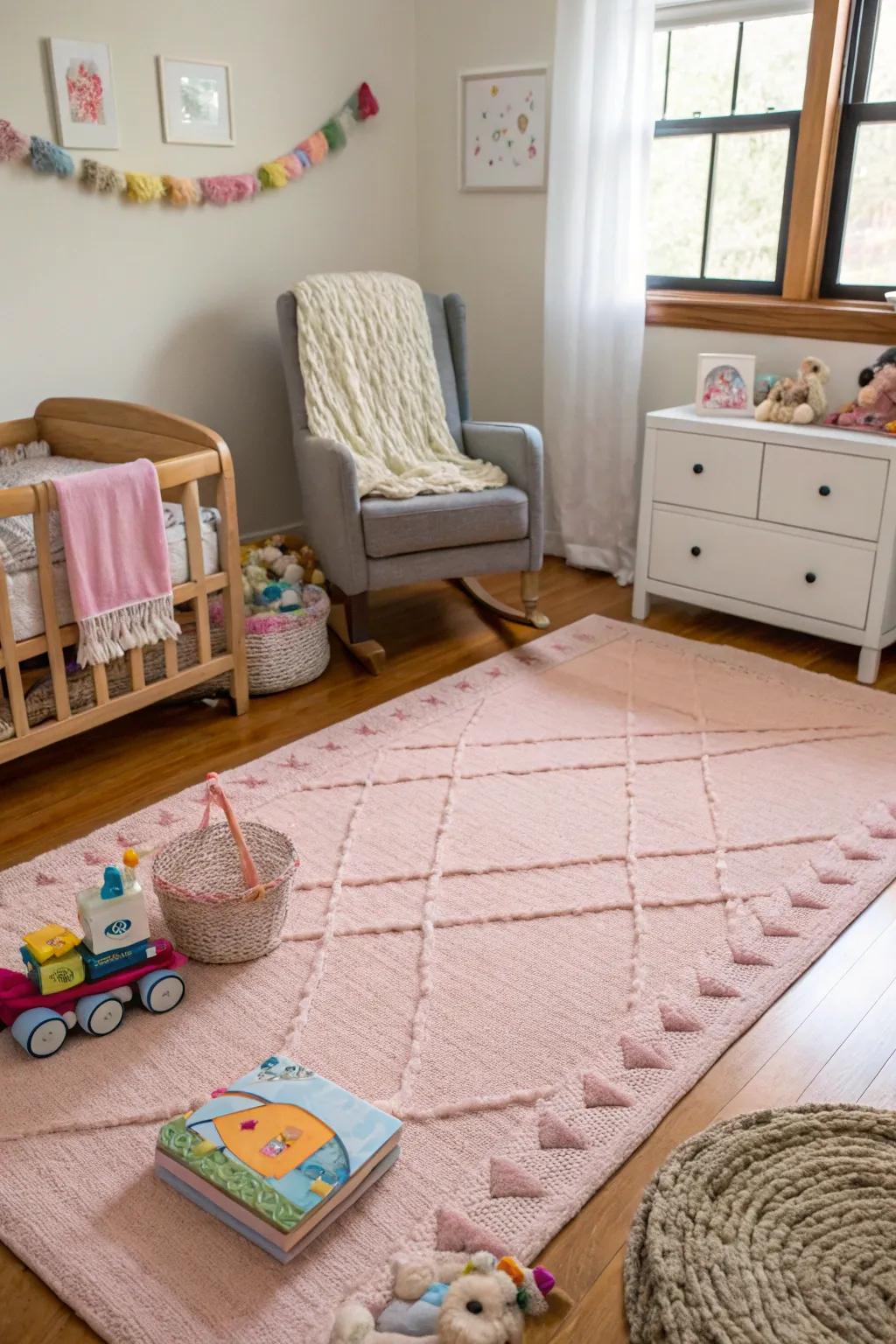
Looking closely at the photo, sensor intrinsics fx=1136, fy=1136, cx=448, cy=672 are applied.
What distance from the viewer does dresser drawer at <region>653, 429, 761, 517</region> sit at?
10.6 feet

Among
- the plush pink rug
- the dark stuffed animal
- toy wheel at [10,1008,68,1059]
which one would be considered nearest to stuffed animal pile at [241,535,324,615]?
the plush pink rug

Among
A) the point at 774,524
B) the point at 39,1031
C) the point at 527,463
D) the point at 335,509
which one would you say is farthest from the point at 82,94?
the point at 39,1031

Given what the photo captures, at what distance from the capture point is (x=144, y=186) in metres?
3.27

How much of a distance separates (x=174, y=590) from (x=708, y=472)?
5.23 feet

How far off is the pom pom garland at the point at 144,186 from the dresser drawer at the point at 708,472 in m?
1.63

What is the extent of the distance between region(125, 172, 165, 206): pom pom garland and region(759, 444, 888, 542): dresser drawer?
1908mm

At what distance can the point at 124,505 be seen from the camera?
8.19ft

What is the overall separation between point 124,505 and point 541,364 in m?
2.04

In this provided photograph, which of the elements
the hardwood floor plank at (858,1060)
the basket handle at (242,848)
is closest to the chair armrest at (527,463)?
the basket handle at (242,848)

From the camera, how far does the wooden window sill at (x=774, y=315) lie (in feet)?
10.8

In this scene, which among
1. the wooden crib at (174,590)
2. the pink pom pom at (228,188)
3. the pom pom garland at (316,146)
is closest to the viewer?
the wooden crib at (174,590)

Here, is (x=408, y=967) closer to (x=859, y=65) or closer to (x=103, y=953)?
(x=103, y=953)

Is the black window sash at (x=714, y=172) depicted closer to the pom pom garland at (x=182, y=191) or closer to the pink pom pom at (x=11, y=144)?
the pom pom garland at (x=182, y=191)

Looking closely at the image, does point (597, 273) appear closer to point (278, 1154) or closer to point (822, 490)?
point (822, 490)
